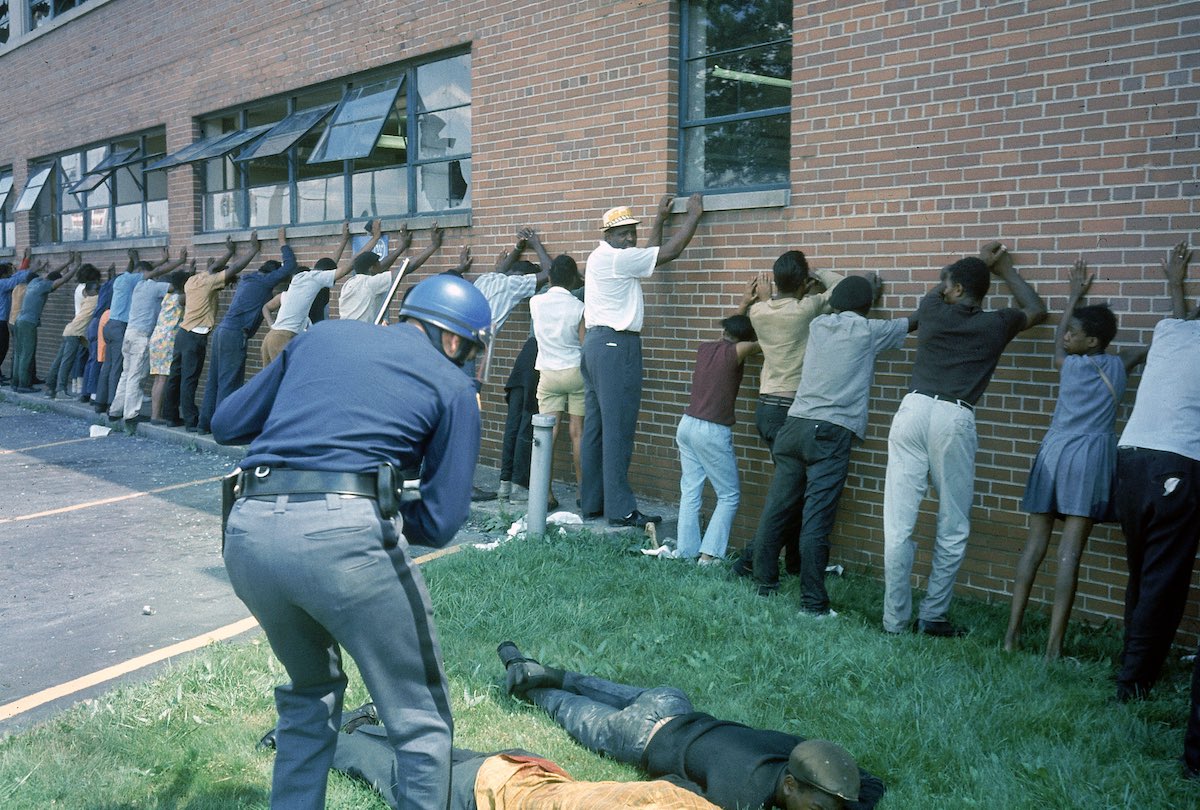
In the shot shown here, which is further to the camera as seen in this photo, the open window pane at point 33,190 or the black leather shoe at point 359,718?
the open window pane at point 33,190

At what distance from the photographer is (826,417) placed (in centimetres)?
659

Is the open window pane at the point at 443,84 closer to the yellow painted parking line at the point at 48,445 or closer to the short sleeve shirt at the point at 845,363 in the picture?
the short sleeve shirt at the point at 845,363

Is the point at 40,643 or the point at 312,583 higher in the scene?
the point at 312,583

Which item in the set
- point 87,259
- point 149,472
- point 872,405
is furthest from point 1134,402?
point 87,259

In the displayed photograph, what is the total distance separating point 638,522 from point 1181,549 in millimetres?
3854

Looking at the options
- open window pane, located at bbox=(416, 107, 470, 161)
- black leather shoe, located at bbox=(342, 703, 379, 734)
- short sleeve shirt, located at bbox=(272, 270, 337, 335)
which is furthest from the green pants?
black leather shoe, located at bbox=(342, 703, 379, 734)

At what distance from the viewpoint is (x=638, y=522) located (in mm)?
8188

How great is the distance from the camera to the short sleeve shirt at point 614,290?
8164 mm

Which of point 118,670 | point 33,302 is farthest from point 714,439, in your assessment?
point 33,302

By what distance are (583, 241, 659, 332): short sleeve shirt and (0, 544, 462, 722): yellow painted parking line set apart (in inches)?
133

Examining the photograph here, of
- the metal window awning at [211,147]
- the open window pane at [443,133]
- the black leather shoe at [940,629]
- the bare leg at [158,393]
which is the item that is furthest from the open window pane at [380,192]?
the black leather shoe at [940,629]

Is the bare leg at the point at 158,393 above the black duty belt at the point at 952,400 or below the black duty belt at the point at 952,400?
below

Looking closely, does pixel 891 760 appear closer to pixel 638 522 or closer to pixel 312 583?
pixel 312 583

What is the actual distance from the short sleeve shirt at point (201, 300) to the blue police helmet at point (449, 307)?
1095 centimetres
